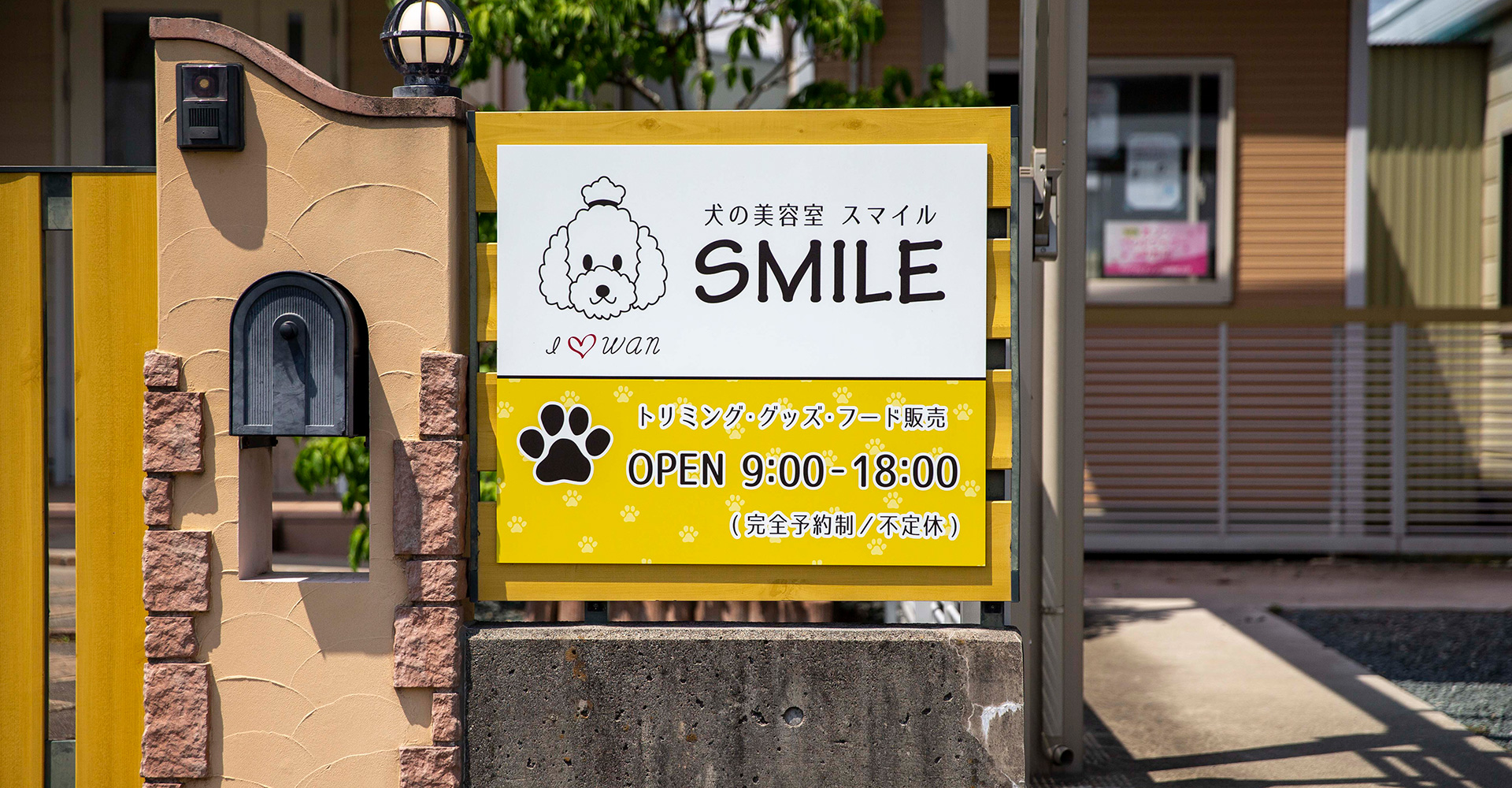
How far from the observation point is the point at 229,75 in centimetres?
342

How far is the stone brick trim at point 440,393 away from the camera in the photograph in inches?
135

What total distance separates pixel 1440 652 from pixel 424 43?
679cm

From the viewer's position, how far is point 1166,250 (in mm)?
10180

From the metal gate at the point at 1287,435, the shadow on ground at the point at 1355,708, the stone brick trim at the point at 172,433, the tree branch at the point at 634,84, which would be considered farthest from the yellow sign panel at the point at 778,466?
the metal gate at the point at 1287,435

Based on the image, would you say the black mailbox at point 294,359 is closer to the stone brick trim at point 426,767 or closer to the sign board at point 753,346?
the sign board at point 753,346

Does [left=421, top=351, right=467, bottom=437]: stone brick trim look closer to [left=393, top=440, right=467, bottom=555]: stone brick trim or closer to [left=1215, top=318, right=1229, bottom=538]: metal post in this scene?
[left=393, top=440, right=467, bottom=555]: stone brick trim

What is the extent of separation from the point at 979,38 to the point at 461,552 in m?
3.80

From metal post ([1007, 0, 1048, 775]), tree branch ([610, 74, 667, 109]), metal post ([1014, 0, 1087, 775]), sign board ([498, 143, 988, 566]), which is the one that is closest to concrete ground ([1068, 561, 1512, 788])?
metal post ([1014, 0, 1087, 775])

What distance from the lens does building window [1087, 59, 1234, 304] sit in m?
10.1

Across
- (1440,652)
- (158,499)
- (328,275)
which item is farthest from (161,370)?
(1440,652)

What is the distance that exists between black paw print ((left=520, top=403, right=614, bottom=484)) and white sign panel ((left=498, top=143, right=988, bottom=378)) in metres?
0.13

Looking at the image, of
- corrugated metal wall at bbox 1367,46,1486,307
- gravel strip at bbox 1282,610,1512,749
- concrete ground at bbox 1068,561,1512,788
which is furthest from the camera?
corrugated metal wall at bbox 1367,46,1486,307

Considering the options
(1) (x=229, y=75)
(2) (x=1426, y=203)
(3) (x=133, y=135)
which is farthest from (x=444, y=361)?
(2) (x=1426, y=203)

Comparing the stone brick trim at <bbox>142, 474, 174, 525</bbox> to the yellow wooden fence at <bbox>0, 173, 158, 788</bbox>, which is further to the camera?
the yellow wooden fence at <bbox>0, 173, 158, 788</bbox>
